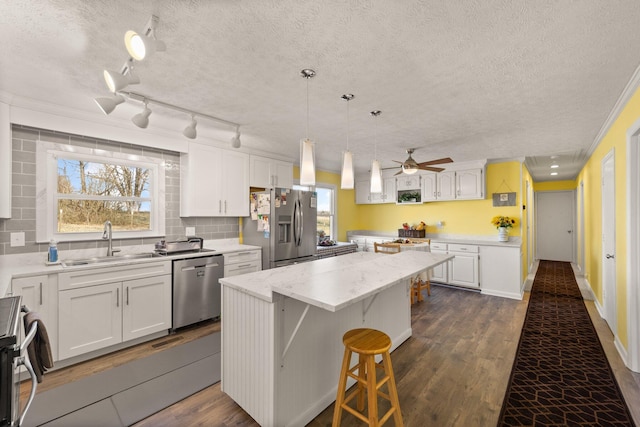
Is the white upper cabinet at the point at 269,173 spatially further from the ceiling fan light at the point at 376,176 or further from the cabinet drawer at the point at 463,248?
the cabinet drawer at the point at 463,248

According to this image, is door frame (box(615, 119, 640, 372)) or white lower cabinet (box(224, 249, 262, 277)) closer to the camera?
door frame (box(615, 119, 640, 372))

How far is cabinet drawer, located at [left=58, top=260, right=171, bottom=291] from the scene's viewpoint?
2.56 m

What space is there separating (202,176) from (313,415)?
9.98 ft

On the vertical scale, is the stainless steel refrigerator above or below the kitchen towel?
above

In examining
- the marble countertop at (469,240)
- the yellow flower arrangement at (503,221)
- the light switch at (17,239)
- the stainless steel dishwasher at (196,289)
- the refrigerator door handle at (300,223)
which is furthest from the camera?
the yellow flower arrangement at (503,221)

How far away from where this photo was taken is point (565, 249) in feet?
26.5

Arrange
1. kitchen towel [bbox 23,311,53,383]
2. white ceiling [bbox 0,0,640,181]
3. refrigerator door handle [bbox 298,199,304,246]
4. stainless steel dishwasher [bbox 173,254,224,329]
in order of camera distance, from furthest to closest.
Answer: refrigerator door handle [bbox 298,199,304,246]
stainless steel dishwasher [bbox 173,254,224,329]
white ceiling [bbox 0,0,640,181]
kitchen towel [bbox 23,311,53,383]

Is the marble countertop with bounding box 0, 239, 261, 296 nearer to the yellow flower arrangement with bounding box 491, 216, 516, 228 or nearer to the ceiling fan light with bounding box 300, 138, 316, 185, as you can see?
the ceiling fan light with bounding box 300, 138, 316, 185

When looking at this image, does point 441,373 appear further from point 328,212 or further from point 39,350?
point 328,212

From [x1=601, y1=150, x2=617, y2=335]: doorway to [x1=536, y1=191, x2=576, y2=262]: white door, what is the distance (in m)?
5.32

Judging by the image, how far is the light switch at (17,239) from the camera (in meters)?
2.67

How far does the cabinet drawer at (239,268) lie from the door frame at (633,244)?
387cm

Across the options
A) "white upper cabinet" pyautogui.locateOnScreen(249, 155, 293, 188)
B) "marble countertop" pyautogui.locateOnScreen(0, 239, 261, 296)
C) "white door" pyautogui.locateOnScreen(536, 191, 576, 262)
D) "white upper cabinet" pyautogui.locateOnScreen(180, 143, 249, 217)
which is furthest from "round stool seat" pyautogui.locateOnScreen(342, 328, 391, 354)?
"white door" pyautogui.locateOnScreen(536, 191, 576, 262)

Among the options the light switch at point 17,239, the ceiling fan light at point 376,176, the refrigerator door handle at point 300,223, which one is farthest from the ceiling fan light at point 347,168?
the light switch at point 17,239
